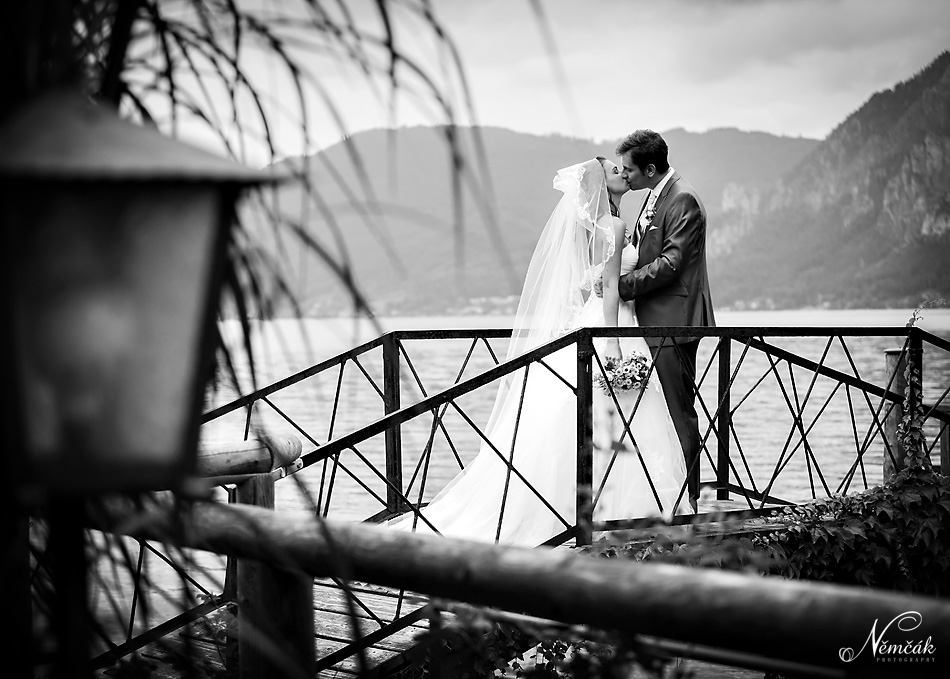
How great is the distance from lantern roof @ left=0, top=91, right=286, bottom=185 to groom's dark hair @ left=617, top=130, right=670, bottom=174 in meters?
4.91

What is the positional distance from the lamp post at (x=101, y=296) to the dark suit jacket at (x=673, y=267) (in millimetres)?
4756

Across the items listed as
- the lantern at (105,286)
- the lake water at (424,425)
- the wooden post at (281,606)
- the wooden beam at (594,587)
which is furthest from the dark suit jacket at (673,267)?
the lantern at (105,286)

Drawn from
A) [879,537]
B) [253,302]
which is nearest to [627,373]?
[879,537]

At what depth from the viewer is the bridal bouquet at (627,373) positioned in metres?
5.23

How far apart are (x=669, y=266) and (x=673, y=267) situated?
3 cm

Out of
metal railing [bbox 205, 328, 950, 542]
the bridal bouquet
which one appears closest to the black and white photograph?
metal railing [bbox 205, 328, 950, 542]

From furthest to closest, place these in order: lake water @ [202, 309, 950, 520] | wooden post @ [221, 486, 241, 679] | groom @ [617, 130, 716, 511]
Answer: groom @ [617, 130, 716, 511], wooden post @ [221, 486, 241, 679], lake water @ [202, 309, 950, 520]

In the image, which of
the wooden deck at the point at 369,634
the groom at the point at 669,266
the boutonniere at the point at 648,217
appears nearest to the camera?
the wooden deck at the point at 369,634

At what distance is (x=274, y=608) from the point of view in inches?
64.9

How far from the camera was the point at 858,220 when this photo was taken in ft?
300

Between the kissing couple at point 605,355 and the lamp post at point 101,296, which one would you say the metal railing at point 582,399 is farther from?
the lamp post at point 101,296

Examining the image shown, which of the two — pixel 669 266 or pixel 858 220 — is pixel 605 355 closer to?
pixel 669 266

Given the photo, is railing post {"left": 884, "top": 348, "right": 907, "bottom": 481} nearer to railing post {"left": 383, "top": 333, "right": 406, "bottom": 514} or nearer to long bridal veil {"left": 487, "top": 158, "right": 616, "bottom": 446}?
long bridal veil {"left": 487, "top": 158, "right": 616, "bottom": 446}

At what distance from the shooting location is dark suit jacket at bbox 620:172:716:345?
5.37 m
